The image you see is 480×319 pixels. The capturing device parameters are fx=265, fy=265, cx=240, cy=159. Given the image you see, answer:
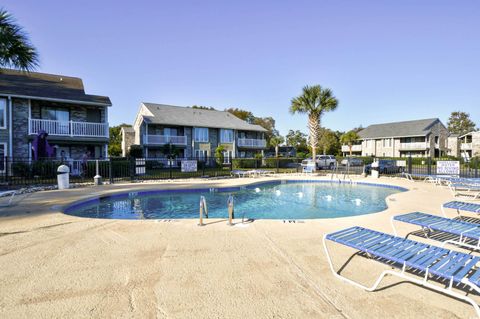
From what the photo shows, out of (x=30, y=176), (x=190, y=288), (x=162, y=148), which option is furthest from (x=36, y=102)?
(x=190, y=288)

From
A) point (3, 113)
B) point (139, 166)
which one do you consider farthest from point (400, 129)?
point (3, 113)

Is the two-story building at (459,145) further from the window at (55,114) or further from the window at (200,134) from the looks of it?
the window at (55,114)

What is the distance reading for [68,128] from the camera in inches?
792

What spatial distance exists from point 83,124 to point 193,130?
1309cm

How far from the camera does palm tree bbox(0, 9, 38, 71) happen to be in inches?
429

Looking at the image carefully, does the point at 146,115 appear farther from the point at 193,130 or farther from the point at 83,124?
the point at 83,124

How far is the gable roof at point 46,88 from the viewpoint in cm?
1889

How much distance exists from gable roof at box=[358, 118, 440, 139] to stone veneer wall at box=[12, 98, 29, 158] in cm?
5047

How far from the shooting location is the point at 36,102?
1992 centimetres

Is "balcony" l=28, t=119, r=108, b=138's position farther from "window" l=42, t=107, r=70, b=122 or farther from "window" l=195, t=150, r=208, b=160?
"window" l=195, t=150, r=208, b=160

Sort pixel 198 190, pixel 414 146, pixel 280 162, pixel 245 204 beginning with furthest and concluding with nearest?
pixel 414 146 → pixel 280 162 → pixel 198 190 → pixel 245 204

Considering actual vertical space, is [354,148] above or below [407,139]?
below

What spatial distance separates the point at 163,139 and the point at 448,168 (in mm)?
25258

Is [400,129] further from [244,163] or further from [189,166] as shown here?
[189,166]
